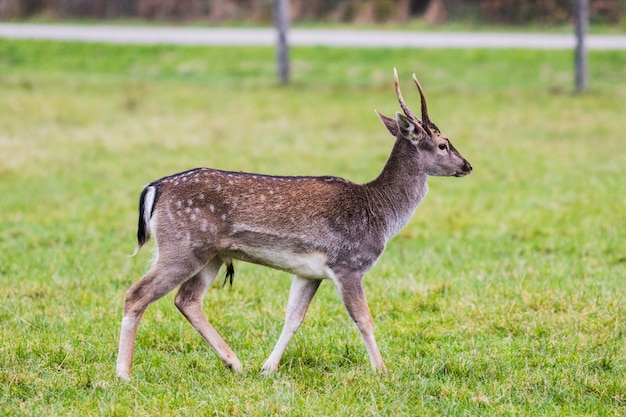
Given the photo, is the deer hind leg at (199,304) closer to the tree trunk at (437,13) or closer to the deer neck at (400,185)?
the deer neck at (400,185)

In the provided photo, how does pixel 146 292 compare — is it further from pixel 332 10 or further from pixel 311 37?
pixel 332 10

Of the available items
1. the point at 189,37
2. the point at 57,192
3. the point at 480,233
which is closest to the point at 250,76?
the point at 189,37

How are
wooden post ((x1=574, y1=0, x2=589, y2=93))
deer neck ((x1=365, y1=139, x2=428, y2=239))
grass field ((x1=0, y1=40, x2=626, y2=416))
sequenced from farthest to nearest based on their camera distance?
wooden post ((x1=574, y1=0, x2=589, y2=93)) < deer neck ((x1=365, y1=139, x2=428, y2=239)) < grass field ((x1=0, y1=40, x2=626, y2=416))

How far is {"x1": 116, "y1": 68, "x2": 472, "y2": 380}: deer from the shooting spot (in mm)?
5633

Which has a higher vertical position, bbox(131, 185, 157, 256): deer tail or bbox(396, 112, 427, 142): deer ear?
bbox(396, 112, 427, 142): deer ear

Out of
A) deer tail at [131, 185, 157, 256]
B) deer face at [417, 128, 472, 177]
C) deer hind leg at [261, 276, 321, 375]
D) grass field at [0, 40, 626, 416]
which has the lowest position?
grass field at [0, 40, 626, 416]

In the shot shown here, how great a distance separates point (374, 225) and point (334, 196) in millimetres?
308

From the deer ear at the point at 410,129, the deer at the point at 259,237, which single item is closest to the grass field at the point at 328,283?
the deer at the point at 259,237

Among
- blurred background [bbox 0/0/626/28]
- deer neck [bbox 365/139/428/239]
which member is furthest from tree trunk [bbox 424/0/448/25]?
deer neck [bbox 365/139/428/239]

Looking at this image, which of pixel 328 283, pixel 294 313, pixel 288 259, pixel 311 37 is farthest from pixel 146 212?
pixel 311 37

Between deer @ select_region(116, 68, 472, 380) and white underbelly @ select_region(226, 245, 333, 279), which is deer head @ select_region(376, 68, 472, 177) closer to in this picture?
deer @ select_region(116, 68, 472, 380)

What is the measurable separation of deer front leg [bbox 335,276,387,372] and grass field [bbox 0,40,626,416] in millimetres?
104

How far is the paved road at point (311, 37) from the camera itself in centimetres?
2320

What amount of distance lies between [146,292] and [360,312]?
125 centimetres
